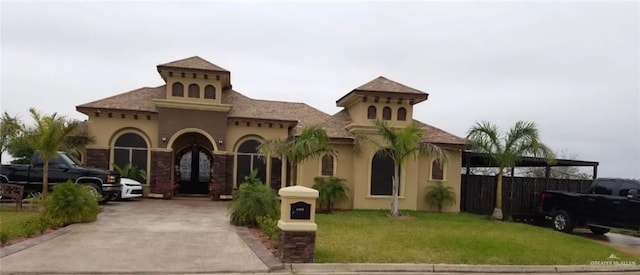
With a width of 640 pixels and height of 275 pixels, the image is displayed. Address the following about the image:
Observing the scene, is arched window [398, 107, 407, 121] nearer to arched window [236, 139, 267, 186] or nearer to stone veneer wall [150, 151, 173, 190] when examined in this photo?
arched window [236, 139, 267, 186]

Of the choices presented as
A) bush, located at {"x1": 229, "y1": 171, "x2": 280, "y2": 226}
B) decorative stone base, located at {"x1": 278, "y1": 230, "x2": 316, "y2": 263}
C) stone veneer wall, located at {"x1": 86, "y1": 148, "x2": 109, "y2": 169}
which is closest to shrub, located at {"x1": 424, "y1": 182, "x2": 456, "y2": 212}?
bush, located at {"x1": 229, "y1": 171, "x2": 280, "y2": 226}

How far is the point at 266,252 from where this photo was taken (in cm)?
966

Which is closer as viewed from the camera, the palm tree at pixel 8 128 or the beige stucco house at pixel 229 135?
the palm tree at pixel 8 128

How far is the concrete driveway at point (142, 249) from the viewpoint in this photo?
8.12 metres

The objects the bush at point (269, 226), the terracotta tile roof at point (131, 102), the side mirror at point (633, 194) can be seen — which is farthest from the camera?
the terracotta tile roof at point (131, 102)

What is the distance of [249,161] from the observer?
21.8 m

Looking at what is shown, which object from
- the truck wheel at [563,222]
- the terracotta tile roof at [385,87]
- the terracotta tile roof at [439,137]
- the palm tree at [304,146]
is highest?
the terracotta tile roof at [385,87]

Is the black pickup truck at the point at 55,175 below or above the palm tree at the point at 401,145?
below

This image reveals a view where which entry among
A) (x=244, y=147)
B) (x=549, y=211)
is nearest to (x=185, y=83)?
(x=244, y=147)

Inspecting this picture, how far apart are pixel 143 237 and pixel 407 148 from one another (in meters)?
9.28

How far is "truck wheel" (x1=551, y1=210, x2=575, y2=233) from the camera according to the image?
52.6 ft

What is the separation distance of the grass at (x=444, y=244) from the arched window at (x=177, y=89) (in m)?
8.62

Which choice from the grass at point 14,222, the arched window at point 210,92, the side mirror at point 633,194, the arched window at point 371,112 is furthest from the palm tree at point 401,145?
the grass at point 14,222

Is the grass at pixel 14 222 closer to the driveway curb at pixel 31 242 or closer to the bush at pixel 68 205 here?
the driveway curb at pixel 31 242
